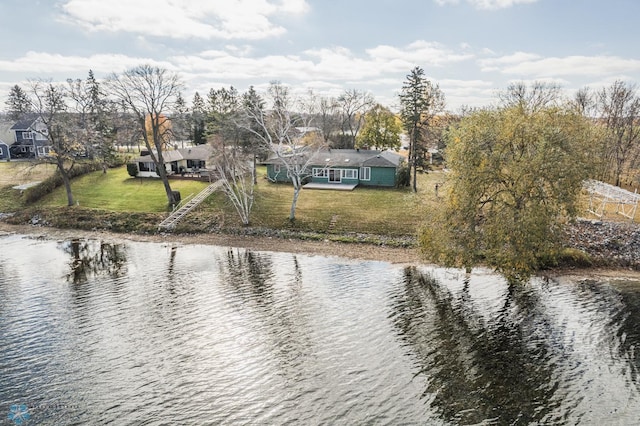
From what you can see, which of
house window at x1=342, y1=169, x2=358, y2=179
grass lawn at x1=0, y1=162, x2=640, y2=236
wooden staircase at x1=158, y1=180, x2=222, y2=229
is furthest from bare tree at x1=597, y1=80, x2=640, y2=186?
wooden staircase at x1=158, y1=180, x2=222, y2=229

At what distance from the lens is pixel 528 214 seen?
1739 cm

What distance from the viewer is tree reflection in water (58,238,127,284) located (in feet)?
81.8

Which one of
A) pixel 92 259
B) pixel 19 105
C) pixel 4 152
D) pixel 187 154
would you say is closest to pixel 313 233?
pixel 92 259

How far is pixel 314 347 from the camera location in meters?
16.8

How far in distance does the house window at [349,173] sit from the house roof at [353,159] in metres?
0.72

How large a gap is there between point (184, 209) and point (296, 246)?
12.4m

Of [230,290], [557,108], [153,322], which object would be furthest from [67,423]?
[557,108]

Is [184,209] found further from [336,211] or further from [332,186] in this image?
[332,186]

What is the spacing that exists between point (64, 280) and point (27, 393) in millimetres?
11231

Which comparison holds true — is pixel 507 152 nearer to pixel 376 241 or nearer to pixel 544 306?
pixel 544 306

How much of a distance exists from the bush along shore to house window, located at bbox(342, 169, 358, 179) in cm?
1564

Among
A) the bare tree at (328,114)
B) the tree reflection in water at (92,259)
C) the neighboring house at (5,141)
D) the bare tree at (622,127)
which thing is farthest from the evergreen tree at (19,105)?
the bare tree at (622,127)

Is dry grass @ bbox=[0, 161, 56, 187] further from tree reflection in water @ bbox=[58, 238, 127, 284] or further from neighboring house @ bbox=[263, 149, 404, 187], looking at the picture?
neighboring house @ bbox=[263, 149, 404, 187]

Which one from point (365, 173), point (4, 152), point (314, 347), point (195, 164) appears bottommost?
point (314, 347)
